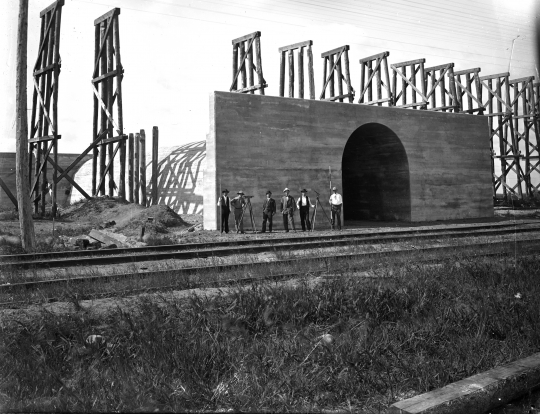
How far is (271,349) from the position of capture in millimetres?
3826

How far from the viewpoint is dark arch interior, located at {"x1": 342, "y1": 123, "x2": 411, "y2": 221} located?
23.8 metres

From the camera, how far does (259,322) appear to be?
15.0 ft

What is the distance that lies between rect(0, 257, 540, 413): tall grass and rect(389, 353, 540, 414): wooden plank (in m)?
0.29

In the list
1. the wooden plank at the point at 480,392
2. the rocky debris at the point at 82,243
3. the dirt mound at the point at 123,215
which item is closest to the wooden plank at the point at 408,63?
the dirt mound at the point at 123,215

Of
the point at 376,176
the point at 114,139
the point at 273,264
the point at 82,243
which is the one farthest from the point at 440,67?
the point at 273,264

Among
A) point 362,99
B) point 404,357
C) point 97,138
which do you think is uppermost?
point 362,99

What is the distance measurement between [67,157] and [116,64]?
1484 centimetres

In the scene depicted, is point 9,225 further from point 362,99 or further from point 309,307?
point 362,99

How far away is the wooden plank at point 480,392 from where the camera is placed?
2.82 metres

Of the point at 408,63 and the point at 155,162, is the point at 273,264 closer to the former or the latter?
the point at 155,162

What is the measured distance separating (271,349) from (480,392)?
4.82ft

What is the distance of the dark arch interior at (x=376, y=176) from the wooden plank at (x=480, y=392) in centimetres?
2077

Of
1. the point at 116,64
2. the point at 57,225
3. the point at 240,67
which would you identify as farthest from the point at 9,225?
the point at 240,67

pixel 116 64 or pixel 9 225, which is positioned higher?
pixel 116 64
